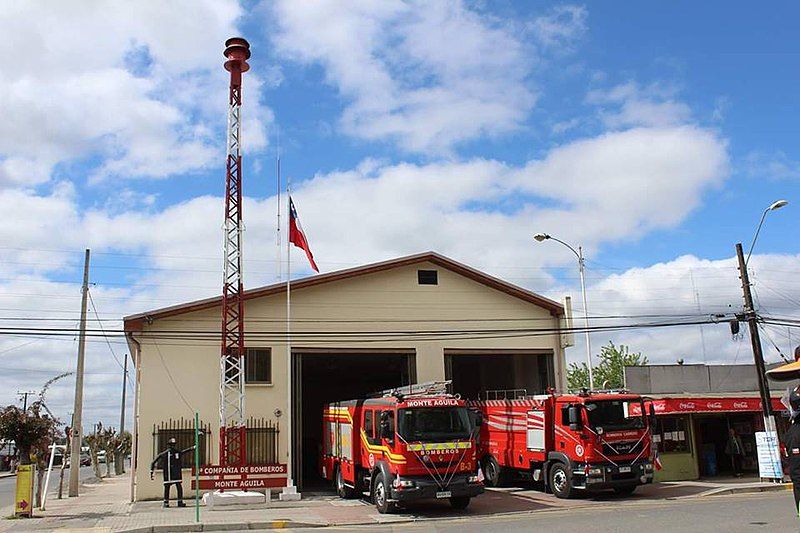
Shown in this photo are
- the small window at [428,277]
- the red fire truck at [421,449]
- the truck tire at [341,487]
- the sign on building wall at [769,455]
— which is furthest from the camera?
the small window at [428,277]

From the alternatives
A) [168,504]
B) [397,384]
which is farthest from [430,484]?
[397,384]

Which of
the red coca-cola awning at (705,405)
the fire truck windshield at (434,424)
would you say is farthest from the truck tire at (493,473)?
the red coca-cola awning at (705,405)

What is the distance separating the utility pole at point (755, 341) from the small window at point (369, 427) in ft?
41.5

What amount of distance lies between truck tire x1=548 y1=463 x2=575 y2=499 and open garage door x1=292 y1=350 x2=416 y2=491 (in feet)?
24.5

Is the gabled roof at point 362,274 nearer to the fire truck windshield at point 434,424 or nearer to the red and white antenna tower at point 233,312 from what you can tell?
the red and white antenna tower at point 233,312

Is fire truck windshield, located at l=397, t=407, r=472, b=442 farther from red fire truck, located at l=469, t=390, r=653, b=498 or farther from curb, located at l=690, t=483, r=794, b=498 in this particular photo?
curb, located at l=690, t=483, r=794, b=498

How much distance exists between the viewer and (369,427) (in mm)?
20719

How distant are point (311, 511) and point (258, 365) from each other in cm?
708

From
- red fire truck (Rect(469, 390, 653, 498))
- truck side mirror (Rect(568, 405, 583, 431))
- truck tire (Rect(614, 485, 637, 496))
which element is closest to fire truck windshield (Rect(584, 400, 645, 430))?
red fire truck (Rect(469, 390, 653, 498))

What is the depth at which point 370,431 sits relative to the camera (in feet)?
67.7

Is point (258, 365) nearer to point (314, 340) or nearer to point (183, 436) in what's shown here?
point (314, 340)

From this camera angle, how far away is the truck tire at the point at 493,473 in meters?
24.2

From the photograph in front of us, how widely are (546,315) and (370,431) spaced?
1097 cm

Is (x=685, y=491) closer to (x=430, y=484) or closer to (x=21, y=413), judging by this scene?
(x=430, y=484)
